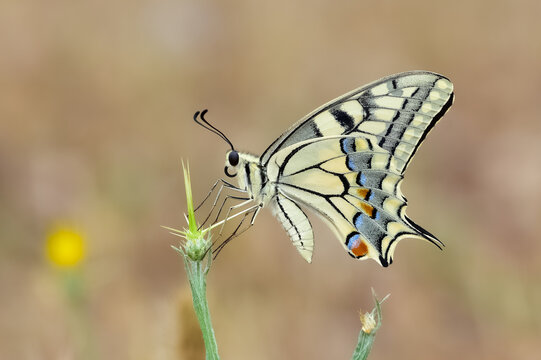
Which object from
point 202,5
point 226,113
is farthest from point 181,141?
point 202,5

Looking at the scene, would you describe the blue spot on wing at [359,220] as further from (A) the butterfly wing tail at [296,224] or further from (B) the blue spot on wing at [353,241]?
(A) the butterfly wing tail at [296,224]

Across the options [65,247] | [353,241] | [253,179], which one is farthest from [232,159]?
[65,247]

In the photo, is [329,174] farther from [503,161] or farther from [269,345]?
[503,161]

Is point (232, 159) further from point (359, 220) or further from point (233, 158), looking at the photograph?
point (359, 220)

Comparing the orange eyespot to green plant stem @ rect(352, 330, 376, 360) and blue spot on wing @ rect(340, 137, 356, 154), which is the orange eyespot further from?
green plant stem @ rect(352, 330, 376, 360)

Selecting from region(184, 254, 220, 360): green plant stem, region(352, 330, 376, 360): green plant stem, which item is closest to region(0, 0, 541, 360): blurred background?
region(184, 254, 220, 360): green plant stem

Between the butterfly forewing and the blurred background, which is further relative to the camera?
the blurred background
